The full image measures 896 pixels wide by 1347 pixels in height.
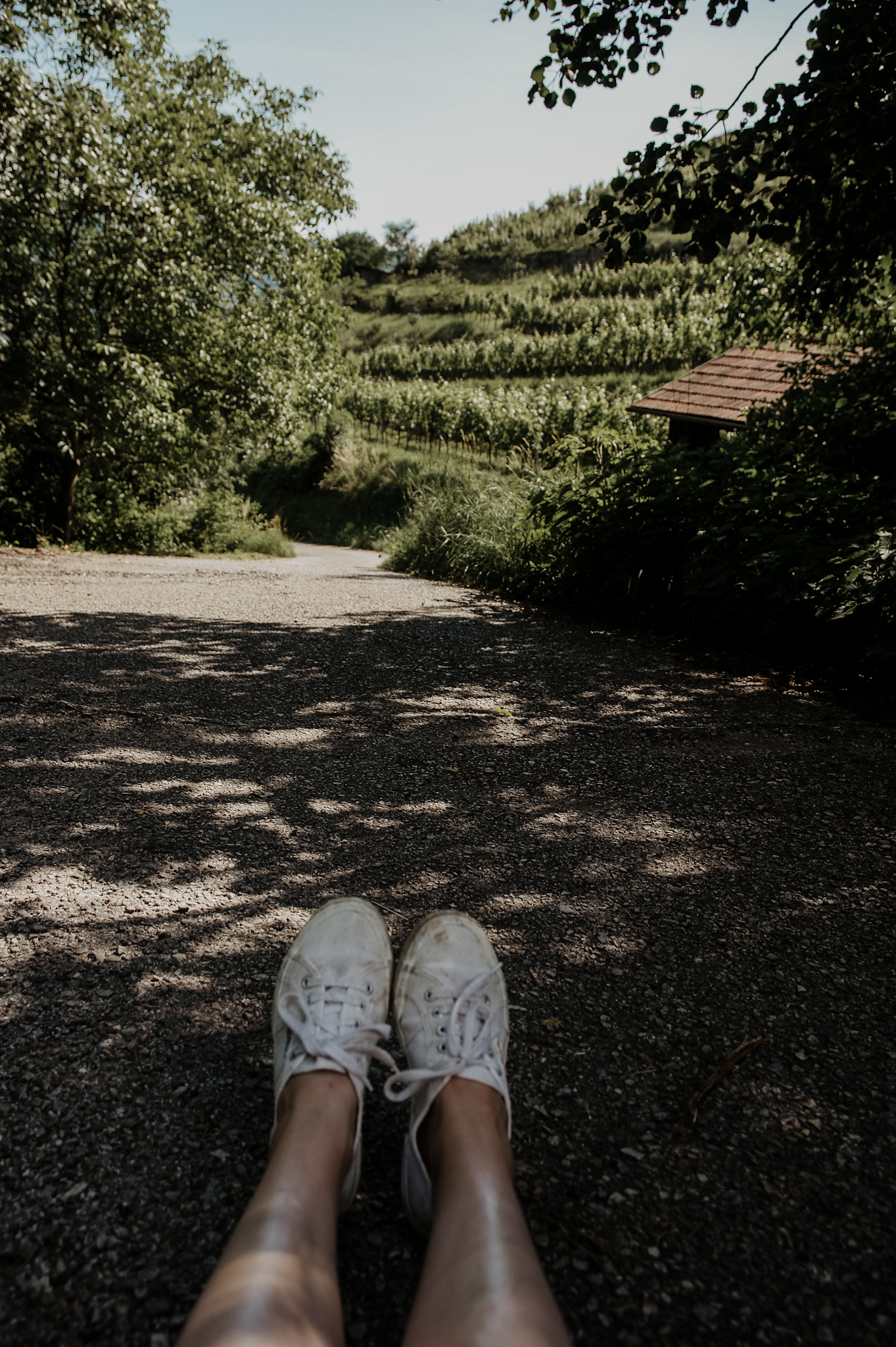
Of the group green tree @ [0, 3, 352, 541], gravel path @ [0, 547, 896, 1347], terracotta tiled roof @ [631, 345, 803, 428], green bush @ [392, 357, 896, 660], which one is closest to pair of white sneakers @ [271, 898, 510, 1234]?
gravel path @ [0, 547, 896, 1347]

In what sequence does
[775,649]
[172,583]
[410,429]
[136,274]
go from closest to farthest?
[775,649]
[172,583]
[136,274]
[410,429]

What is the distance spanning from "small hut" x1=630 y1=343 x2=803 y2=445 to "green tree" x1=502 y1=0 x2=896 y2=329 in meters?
6.89

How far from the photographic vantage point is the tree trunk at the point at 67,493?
12.0 m

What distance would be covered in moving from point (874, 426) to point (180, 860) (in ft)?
17.3

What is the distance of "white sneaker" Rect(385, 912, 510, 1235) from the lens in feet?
4.29

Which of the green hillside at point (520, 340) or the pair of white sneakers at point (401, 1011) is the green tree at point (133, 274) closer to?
the green hillside at point (520, 340)

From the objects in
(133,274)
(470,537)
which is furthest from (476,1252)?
(133,274)

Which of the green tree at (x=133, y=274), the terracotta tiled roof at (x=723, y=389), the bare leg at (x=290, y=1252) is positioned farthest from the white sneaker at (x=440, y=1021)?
the terracotta tiled roof at (x=723, y=389)

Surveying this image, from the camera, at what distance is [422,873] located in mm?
2430

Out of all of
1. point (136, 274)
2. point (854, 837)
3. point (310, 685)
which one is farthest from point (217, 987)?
point (136, 274)

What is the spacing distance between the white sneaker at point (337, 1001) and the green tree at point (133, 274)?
10013 millimetres

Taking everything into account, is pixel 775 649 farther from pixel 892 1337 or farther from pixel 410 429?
pixel 410 429

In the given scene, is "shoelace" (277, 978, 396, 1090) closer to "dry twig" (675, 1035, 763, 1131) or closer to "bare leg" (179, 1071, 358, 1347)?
"bare leg" (179, 1071, 358, 1347)

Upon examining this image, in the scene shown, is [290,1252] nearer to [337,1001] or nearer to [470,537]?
[337,1001]
